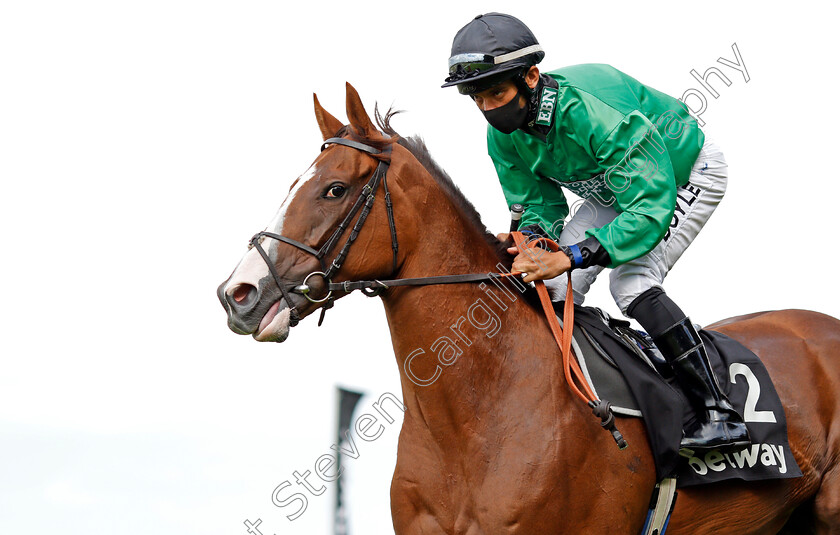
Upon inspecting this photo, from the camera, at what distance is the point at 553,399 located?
412 cm

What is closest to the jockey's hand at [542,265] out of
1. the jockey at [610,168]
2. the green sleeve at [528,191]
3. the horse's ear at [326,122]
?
the jockey at [610,168]

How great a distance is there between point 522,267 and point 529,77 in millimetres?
1064

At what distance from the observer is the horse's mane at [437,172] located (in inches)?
171

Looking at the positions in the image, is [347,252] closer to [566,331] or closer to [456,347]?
[456,347]

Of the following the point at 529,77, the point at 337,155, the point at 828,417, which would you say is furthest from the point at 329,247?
the point at 828,417

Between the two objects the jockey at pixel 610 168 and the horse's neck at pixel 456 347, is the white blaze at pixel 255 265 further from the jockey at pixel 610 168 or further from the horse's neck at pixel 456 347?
the jockey at pixel 610 168

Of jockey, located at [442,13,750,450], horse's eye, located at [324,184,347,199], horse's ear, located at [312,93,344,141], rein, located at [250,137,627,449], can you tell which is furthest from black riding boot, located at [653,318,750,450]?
horse's ear, located at [312,93,344,141]

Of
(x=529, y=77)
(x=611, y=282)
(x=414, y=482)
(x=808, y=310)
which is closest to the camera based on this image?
(x=414, y=482)

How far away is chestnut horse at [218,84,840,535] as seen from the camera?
388 cm

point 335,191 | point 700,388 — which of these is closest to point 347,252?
point 335,191

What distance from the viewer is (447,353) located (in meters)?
4.09

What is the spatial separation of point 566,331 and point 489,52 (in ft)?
4.93

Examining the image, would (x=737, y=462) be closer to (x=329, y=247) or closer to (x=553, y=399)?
(x=553, y=399)

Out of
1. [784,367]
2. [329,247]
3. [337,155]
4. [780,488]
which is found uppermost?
[337,155]
